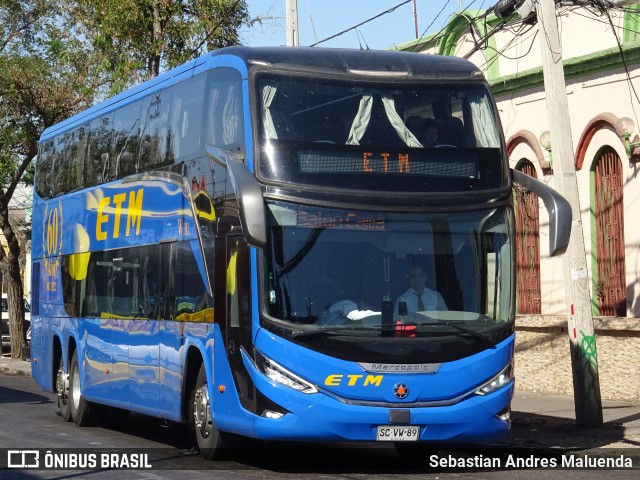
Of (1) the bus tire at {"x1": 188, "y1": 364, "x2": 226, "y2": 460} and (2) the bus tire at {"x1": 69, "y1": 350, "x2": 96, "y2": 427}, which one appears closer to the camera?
(1) the bus tire at {"x1": 188, "y1": 364, "x2": 226, "y2": 460}

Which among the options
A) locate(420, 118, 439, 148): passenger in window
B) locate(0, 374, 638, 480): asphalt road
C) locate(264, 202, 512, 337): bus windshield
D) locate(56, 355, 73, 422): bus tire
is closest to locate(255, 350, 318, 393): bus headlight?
locate(264, 202, 512, 337): bus windshield

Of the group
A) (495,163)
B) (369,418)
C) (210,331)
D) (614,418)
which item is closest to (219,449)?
(210,331)

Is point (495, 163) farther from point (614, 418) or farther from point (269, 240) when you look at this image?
point (614, 418)

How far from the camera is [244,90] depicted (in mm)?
11766

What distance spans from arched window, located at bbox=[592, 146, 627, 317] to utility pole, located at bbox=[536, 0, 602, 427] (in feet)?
15.8

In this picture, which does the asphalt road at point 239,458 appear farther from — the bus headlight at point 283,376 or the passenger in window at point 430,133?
the passenger in window at point 430,133

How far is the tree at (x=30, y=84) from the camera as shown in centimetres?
3017

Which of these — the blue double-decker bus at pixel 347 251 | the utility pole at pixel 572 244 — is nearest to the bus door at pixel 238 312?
the blue double-decker bus at pixel 347 251

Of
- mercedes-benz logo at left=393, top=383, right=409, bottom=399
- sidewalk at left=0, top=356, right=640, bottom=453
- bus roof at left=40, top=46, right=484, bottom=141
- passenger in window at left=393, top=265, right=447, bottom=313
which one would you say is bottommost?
sidewalk at left=0, top=356, right=640, bottom=453

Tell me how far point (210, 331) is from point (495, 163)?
3.25 meters

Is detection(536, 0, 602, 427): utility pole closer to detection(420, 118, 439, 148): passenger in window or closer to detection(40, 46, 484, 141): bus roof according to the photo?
detection(40, 46, 484, 141): bus roof

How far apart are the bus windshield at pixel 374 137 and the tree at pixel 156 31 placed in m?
15.0

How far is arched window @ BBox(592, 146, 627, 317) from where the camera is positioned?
19688 mm

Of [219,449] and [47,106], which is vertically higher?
[47,106]
